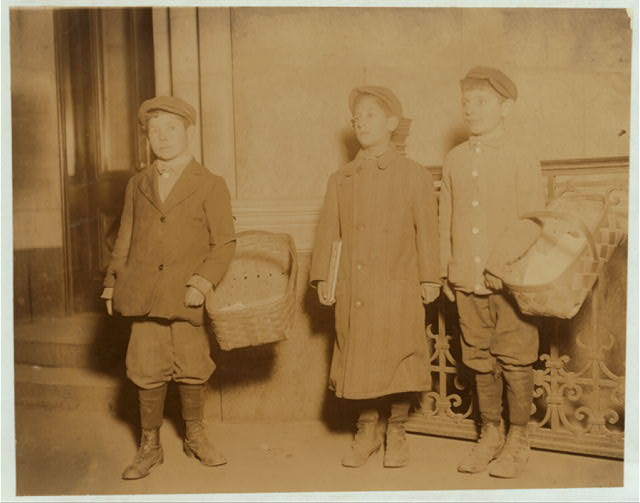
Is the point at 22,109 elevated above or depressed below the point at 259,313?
above

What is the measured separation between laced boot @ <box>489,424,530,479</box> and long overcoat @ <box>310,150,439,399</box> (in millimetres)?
447

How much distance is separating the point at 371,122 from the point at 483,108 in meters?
0.49

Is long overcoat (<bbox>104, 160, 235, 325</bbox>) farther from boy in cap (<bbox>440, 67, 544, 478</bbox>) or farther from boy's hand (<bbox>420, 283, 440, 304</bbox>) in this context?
boy in cap (<bbox>440, 67, 544, 478</bbox>)

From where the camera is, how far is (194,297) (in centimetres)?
341

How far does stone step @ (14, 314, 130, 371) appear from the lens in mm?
4258

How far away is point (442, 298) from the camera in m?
3.89

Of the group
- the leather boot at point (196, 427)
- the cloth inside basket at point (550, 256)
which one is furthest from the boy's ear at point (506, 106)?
the leather boot at point (196, 427)

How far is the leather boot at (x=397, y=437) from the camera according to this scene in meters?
3.60

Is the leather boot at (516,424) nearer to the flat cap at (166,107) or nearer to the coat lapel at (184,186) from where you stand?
the coat lapel at (184,186)

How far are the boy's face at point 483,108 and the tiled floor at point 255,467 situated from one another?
153cm

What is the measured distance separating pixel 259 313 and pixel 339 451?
0.89 meters

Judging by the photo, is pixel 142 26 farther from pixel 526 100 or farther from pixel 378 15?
pixel 526 100

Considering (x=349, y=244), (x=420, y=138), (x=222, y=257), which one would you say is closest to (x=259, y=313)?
(x=222, y=257)

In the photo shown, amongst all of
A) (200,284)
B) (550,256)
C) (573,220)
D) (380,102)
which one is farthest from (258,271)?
(573,220)
